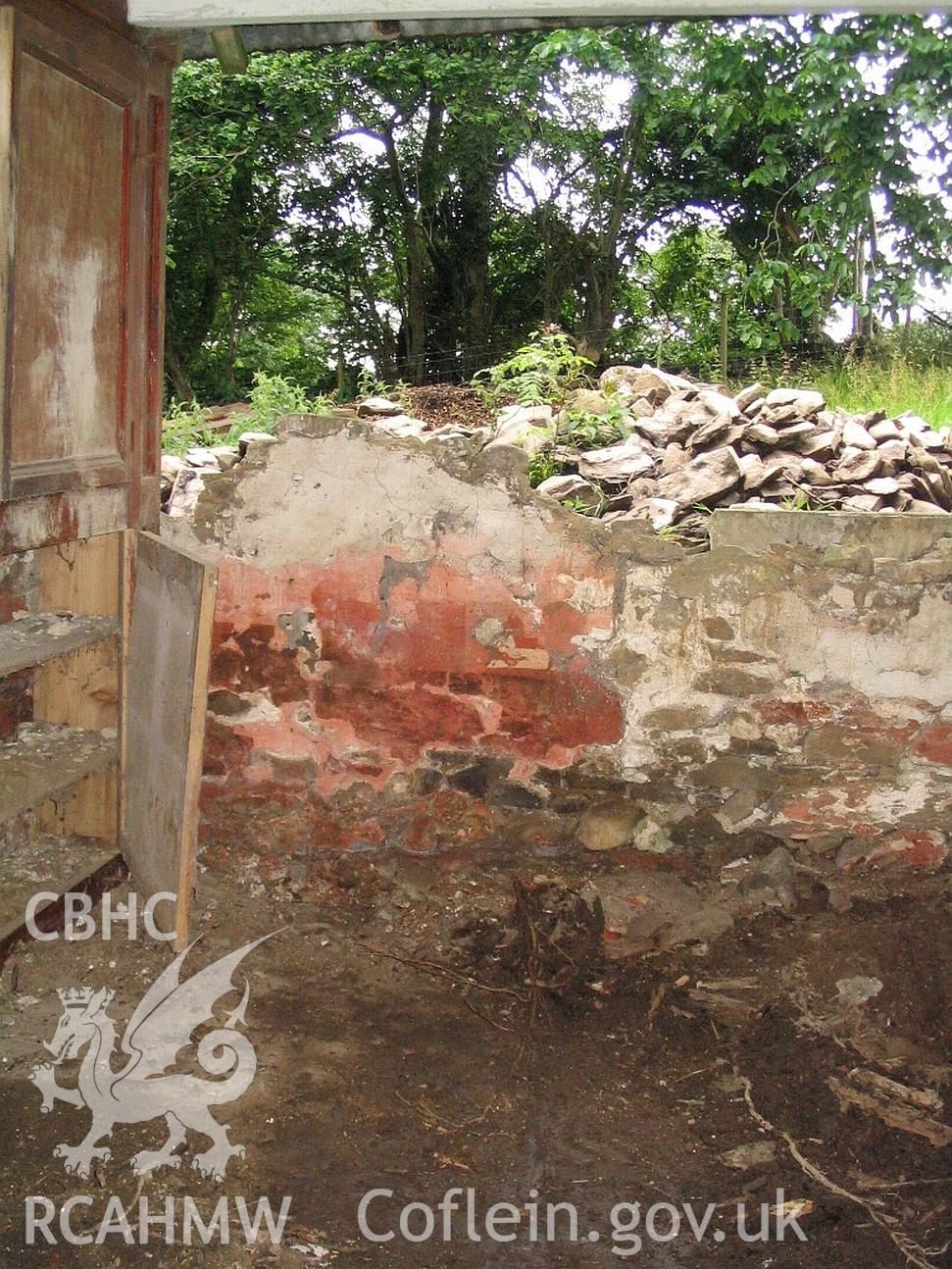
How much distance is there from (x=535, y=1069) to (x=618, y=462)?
2.28 m

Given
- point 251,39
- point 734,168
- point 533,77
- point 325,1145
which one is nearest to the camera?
point 325,1145

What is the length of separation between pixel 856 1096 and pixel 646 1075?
1.91 ft

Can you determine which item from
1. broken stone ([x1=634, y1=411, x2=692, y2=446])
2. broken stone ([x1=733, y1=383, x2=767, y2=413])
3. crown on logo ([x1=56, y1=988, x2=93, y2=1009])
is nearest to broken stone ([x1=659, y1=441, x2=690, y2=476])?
broken stone ([x1=634, y1=411, x2=692, y2=446])

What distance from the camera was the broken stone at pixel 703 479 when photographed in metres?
4.16

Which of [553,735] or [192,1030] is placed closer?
[192,1030]

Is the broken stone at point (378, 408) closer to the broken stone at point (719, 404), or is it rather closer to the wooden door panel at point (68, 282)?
the broken stone at point (719, 404)

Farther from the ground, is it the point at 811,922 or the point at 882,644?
the point at 882,644

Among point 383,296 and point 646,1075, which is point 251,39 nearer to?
point 646,1075

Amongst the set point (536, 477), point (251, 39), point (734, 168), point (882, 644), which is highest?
point (734, 168)

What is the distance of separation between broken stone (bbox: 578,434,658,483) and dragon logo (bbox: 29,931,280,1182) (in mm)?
2226

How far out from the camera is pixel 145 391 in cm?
347

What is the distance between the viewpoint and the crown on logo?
10.9ft

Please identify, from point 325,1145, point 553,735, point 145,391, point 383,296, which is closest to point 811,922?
point 553,735

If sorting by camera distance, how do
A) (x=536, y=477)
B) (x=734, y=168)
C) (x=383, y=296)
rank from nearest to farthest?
(x=536, y=477)
(x=734, y=168)
(x=383, y=296)
